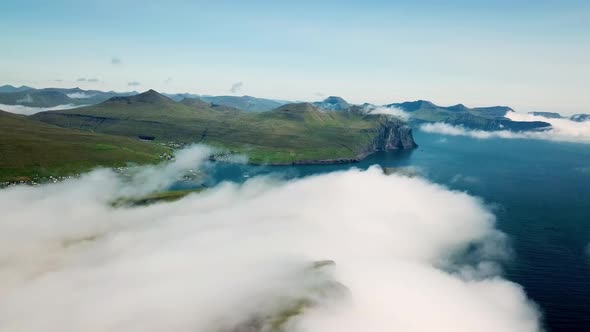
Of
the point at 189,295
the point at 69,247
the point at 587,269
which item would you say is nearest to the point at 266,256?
the point at 189,295

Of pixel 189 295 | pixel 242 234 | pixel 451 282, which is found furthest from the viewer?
pixel 242 234

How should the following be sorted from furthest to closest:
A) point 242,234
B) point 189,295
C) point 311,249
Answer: point 242,234
point 311,249
point 189,295

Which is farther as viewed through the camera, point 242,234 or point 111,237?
point 242,234

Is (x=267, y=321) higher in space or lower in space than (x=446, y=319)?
higher

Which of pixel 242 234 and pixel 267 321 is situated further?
pixel 242 234

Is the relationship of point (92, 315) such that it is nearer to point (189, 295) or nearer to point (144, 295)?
point (144, 295)

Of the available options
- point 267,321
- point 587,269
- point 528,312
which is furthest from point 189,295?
point 587,269

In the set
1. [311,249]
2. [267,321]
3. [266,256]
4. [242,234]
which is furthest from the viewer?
[242,234]

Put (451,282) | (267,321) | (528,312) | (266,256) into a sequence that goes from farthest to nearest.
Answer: (266,256), (451,282), (528,312), (267,321)

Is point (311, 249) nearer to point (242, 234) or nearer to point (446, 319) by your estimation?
point (242, 234)
